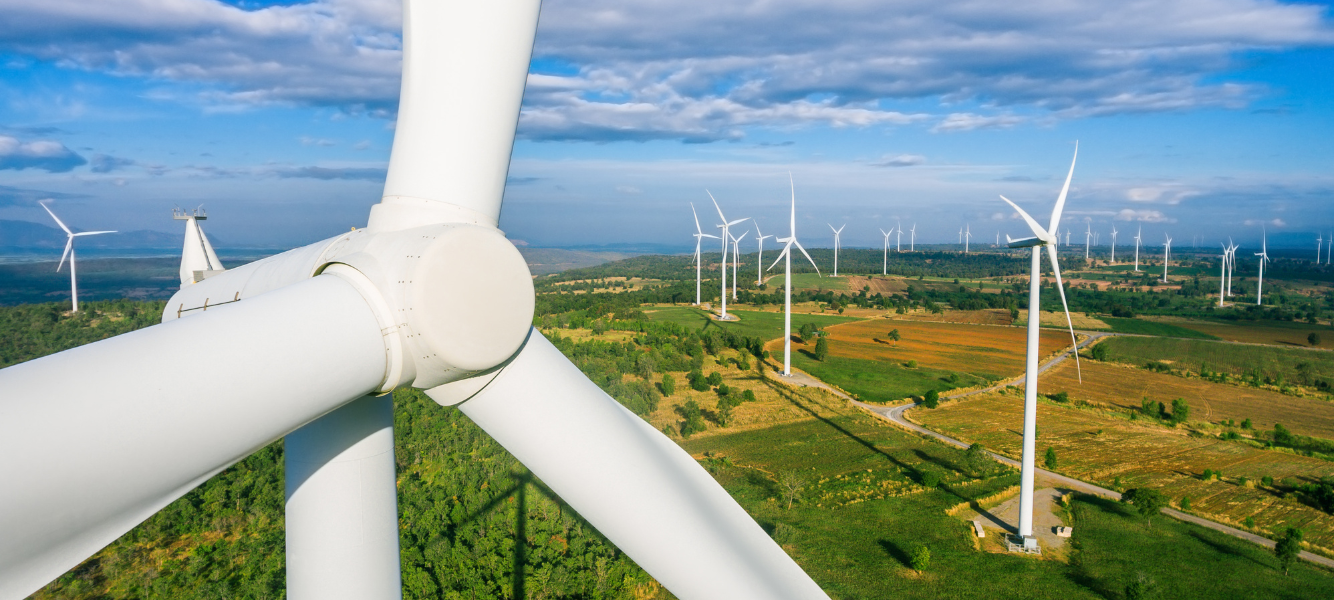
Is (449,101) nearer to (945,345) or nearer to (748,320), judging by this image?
(945,345)

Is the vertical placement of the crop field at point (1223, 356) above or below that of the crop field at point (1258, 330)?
below

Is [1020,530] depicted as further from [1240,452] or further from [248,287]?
[248,287]

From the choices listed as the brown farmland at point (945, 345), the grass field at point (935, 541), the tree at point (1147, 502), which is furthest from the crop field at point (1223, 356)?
the grass field at point (935, 541)

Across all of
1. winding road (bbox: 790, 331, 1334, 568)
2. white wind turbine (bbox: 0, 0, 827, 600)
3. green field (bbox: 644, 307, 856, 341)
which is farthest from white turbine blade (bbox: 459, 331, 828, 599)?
green field (bbox: 644, 307, 856, 341)

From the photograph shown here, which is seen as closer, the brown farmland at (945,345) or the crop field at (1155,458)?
the crop field at (1155,458)

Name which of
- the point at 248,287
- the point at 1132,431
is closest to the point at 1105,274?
the point at 1132,431

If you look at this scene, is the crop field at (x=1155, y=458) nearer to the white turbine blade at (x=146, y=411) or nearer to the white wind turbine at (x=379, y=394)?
the white wind turbine at (x=379, y=394)
